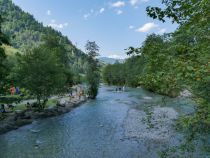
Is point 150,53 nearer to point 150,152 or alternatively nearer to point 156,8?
point 156,8

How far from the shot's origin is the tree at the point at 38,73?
128 feet

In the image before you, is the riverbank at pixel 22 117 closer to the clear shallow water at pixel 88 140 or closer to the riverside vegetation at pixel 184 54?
the clear shallow water at pixel 88 140

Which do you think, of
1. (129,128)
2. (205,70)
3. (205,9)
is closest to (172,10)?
(205,9)

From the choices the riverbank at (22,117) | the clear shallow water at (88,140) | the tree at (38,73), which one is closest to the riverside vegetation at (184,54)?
the clear shallow water at (88,140)

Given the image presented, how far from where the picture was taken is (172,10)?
214 inches

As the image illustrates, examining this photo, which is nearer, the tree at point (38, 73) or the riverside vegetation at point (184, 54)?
the riverside vegetation at point (184, 54)

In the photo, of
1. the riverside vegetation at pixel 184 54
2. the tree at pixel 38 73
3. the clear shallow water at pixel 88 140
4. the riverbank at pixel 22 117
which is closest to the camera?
the riverside vegetation at pixel 184 54

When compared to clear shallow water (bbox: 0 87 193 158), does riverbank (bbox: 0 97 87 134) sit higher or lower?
higher

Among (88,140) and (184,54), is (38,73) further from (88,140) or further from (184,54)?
(184,54)

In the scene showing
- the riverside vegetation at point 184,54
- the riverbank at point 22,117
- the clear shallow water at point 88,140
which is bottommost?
the clear shallow water at point 88,140

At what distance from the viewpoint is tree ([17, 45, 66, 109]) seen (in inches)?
1537

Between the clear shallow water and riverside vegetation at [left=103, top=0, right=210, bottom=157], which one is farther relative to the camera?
the clear shallow water

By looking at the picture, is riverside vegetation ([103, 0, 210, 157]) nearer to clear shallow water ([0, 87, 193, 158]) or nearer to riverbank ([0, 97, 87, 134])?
clear shallow water ([0, 87, 193, 158])

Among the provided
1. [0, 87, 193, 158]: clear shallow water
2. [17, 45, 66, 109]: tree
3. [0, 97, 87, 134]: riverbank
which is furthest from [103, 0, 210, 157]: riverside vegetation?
[17, 45, 66, 109]: tree
